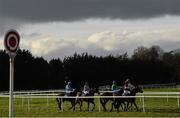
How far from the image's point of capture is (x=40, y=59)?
84.9 m

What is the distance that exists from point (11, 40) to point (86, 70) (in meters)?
78.8

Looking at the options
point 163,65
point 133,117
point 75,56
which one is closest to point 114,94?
point 133,117

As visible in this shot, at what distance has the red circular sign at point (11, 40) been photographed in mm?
12555

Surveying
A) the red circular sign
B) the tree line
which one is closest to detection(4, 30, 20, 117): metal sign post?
the red circular sign

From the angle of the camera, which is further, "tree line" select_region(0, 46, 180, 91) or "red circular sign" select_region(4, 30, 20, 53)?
"tree line" select_region(0, 46, 180, 91)

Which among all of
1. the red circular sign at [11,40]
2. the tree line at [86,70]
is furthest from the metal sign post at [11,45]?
the tree line at [86,70]

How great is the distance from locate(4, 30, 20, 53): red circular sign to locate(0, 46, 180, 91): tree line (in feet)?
181

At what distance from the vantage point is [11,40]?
12688mm

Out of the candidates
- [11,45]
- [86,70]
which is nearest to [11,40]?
[11,45]

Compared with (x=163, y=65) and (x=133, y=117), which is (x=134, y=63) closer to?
(x=163, y=65)

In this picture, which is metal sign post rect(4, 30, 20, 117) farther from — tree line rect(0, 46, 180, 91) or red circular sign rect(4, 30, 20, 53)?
tree line rect(0, 46, 180, 91)

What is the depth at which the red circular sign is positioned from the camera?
12.6 metres

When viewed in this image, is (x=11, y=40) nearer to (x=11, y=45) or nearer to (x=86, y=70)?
(x=11, y=45)

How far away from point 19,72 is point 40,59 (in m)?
8.61
